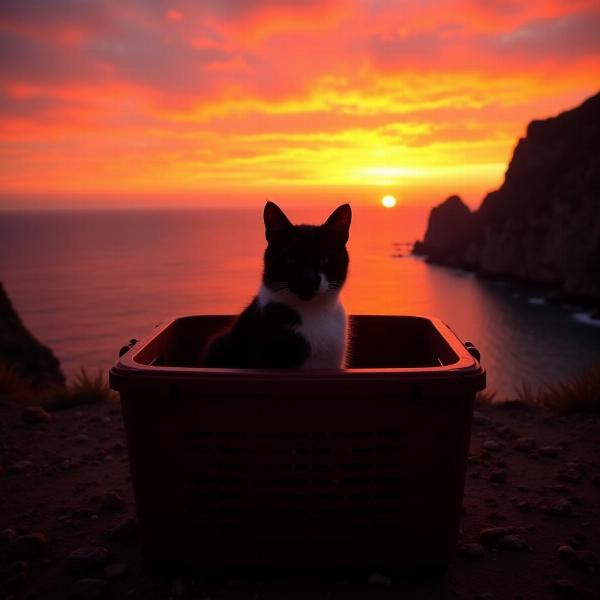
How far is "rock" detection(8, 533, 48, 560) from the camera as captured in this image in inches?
70.6

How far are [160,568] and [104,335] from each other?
32938mm

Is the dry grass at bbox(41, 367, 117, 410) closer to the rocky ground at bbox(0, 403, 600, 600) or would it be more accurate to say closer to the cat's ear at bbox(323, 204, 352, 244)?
the rocky ground at bbox(0, 403, 600, 600)

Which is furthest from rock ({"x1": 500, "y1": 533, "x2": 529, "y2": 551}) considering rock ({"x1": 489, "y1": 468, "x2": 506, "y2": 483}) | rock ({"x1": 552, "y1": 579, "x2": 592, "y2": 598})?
rock ({"x1": 489, "y1": 468, "x2": 506, "y2": 483})

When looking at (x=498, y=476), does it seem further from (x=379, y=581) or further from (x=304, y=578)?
(x=304, y=578)

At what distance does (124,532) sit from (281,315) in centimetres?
104

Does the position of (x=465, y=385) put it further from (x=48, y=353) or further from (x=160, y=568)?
(x=48, y=353)

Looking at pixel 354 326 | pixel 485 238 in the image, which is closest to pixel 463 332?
pixel 485 238

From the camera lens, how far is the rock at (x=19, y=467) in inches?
97.7

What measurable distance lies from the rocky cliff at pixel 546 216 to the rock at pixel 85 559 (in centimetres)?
3508

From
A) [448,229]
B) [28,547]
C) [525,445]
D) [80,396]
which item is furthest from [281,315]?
[448,229]

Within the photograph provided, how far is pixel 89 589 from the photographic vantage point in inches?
62.1

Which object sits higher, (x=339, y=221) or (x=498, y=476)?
(x=339, y=221)

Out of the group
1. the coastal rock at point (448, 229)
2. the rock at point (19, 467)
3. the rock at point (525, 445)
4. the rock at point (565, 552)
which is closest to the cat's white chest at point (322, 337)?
the rock at point (565, 552)

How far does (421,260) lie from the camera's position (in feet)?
180
